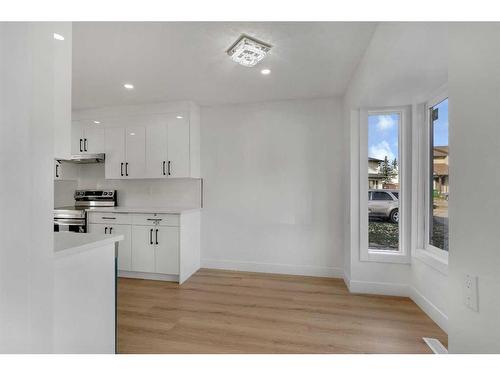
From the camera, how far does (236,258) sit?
3445 mm

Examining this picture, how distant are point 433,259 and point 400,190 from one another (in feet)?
2.58

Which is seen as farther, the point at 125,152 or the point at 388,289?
the point at 125,152

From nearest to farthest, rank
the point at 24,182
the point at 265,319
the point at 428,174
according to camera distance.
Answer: the point at 24,182
the point at 265,319
the point at 428,174

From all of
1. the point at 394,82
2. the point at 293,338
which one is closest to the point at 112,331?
the point at 293,338

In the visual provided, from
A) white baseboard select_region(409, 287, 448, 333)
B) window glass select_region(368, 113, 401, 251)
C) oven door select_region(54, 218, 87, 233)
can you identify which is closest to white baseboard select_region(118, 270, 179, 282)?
oven door select_region(54, 218, 87, 233)

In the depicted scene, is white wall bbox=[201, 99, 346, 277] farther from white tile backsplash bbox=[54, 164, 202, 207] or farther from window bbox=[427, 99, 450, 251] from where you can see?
window bbox=[427, 99, 450, 251]

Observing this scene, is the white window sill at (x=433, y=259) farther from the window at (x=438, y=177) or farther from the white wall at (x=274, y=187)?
the white wall at (x=274, y=187)

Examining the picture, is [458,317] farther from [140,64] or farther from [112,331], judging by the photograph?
[140,64]

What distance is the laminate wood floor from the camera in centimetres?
177

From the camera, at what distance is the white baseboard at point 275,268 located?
10.4 ft

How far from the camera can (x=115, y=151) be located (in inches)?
136

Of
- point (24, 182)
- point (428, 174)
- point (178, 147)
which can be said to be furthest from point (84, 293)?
point (428, 174)

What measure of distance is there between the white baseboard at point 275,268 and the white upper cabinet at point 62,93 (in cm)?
271

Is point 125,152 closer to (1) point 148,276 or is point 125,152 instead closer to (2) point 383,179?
(1) point 148,276
